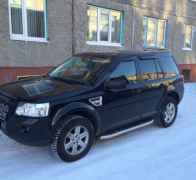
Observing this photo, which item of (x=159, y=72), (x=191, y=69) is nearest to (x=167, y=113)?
(x=159, y=72)

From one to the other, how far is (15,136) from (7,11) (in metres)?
5.24

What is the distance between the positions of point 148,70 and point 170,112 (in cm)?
127

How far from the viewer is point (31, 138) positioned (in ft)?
9.94

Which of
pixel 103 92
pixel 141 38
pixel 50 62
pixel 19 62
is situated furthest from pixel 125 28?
pixel 103 92

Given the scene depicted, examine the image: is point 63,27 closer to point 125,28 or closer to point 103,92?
point 125,28

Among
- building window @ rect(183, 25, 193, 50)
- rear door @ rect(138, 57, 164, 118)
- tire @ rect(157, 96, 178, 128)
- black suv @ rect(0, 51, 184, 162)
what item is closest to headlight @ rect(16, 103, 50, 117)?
black suv @ rect(0, 51, 184, 162)

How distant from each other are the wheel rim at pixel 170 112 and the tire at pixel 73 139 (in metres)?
2.14

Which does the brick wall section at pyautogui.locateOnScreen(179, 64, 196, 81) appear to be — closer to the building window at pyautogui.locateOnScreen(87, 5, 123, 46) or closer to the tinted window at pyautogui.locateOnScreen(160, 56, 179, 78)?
the building window at pyautogui.locateOnScreen(87, 5, 123, 46)

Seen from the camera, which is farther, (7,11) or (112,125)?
(7,11)

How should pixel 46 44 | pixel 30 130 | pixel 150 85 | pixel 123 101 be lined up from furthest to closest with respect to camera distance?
pixel 46 44 < pixel 150 85 < pixel 123 101 < pixel 30 130

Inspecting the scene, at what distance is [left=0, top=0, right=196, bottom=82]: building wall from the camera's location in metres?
7.21

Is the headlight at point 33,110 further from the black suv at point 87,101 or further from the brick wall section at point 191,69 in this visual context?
the brick wall section at point 191,69

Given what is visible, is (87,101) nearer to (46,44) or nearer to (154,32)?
(46,44)

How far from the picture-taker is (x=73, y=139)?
3359 millimetres
